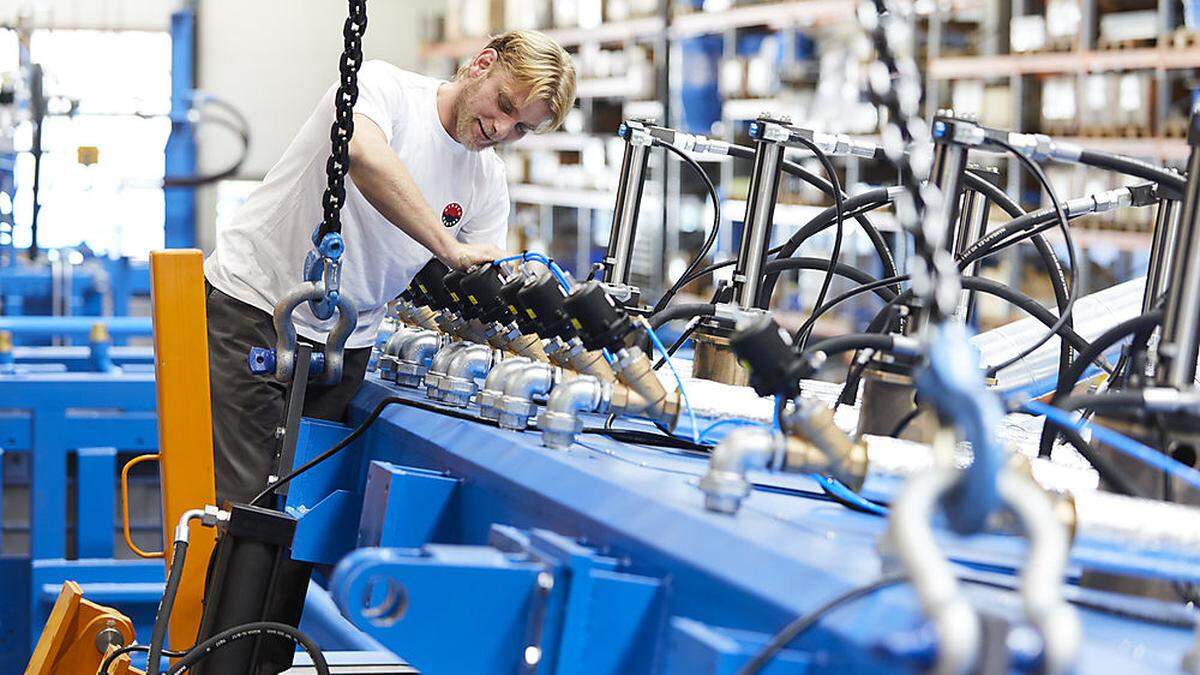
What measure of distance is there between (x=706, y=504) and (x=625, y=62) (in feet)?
26.1

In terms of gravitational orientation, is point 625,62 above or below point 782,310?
above

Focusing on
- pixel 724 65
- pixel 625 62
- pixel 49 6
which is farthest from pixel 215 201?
pixel 724 65

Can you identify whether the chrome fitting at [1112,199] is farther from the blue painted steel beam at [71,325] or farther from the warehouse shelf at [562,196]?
the warehouse shelf at [562,196]

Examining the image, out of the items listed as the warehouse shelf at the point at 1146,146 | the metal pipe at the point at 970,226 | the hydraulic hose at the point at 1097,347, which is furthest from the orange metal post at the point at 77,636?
the warehouse shelf at the point at 1146,146

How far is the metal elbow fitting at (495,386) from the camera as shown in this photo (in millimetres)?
1769

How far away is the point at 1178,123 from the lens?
520 centimetres

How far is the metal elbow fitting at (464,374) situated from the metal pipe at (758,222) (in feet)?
1.25

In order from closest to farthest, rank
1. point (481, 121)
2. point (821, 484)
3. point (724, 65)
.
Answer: point (821, 484)
point (481, 121)
point (724, 65)

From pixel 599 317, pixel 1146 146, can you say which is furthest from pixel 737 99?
pixel 599 317

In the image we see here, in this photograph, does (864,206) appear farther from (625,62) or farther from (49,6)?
(49,6)

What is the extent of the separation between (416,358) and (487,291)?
33 centimetres

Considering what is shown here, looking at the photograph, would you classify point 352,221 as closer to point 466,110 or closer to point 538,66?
point 466,110

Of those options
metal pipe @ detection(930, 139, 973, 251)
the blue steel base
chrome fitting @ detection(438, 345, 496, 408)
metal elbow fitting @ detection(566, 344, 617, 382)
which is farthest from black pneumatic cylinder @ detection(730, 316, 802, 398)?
chrome fitting @ detection(438, 345, 496, 408)

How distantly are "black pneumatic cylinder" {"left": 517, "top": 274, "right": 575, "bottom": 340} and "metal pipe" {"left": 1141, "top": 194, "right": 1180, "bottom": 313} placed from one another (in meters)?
0.66
